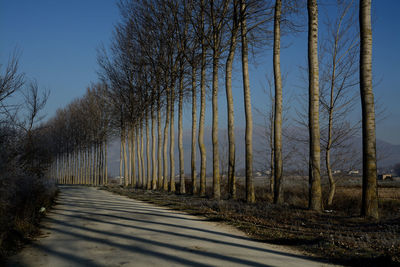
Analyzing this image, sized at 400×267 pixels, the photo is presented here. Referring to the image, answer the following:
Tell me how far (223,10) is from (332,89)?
26.8 ft

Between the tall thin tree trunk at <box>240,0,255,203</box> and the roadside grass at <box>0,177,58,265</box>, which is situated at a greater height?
the tall thin tree trunk at <box>240,0,255,203</box>

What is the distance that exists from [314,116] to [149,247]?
817cm

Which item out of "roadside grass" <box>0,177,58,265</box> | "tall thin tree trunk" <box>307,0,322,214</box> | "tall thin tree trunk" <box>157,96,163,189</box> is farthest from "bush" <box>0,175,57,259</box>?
"tall thin tree trunk" <box>157,96,163,189</box>

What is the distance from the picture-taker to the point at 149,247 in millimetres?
6324

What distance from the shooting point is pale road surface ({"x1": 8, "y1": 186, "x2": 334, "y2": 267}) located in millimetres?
5367

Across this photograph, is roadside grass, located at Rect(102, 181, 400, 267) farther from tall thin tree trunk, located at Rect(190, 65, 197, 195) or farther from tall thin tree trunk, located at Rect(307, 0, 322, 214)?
tall thin tree trunk, located at Rect(190, 65, 197, 195)

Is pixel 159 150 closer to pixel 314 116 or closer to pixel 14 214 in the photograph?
pixel 314 116

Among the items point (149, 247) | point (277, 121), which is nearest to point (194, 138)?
point (277, 121)

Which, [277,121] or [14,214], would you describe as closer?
[14,214]

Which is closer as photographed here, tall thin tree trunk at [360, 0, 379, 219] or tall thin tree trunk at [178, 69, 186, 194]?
tall thin tree trunk at [360, 0, 379, 219]

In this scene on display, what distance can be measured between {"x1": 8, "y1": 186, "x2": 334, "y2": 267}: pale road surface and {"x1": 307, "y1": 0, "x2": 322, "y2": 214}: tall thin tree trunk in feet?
14.1

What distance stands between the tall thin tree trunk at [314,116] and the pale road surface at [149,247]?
4.29m

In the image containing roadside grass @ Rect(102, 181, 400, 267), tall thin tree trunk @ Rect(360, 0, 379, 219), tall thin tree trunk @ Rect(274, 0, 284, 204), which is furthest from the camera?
tall thin tree trunk @ Rect(274, 0, 284, 204)

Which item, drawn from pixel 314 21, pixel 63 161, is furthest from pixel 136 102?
pixel 63 161
